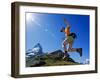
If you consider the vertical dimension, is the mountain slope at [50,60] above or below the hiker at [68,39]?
below

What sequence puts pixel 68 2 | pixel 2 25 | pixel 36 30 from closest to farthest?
pixel 2 25 < pixel 36 30 < pixel 68 2

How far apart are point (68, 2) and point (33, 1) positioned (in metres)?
0.33

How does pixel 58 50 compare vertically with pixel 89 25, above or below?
below

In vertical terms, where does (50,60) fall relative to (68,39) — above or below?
below

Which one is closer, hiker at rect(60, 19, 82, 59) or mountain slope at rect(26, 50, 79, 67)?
mountain slope at rect(26, 50, 79, 67)

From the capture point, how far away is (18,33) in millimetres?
2004

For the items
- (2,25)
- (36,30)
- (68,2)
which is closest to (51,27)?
(36,30)

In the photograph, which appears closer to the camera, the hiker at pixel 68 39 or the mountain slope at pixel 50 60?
the mountain slope at pixel 50 60

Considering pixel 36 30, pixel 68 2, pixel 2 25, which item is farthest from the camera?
pixel 68 2

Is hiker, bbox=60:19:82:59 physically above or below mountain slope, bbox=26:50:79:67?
above

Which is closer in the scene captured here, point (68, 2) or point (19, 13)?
point (19, 13)

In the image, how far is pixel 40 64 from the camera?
6.88ft

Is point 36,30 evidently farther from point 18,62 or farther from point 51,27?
point 18,62

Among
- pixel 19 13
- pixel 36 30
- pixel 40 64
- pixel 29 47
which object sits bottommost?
pixel 40 64
